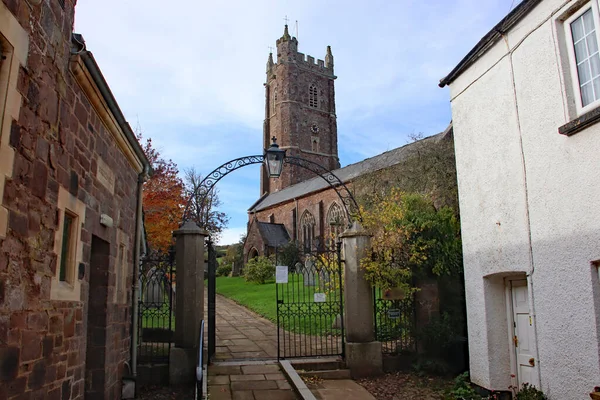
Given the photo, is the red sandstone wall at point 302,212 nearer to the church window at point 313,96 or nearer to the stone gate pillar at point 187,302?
the church window at point 313,96

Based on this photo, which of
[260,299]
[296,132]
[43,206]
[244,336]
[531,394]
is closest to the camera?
[43,206]

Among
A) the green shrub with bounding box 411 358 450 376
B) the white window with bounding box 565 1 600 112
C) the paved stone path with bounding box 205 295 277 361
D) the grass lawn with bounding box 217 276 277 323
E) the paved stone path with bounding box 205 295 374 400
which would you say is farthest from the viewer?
the grass lawn with bounding box 217 276 277 323

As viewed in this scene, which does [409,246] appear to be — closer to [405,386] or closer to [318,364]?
[405,386]

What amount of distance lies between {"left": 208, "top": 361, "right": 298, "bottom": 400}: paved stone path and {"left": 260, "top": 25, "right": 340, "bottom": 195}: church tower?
4105 centimetres

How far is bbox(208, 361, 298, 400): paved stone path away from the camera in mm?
7559

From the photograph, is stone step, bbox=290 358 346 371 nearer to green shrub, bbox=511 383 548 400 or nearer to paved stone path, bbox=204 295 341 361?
paved stone path, bbox=204 295 341 361

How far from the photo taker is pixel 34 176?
399 centimetres

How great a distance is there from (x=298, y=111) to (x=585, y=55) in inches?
1845

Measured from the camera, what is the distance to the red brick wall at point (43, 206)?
362cm

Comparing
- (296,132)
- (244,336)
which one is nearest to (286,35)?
(296,132)

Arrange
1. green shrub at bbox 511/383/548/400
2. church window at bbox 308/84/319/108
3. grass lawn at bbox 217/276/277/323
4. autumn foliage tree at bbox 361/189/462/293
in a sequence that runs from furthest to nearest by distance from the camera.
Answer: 1. church window at bbox 308/84/319/108
2. grass lawn at bbox 217/276/277/323
3. autumn foliage tree at bbox 361/189/462/293
4. green shrub at bbox 511/383/548/400

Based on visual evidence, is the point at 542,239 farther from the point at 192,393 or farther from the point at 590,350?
→ the point at 192,393


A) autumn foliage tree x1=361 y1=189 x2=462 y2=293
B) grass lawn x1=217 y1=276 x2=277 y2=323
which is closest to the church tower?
grass lawn x1=217 y1=276 x2=277 y2=323

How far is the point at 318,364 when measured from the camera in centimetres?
914
